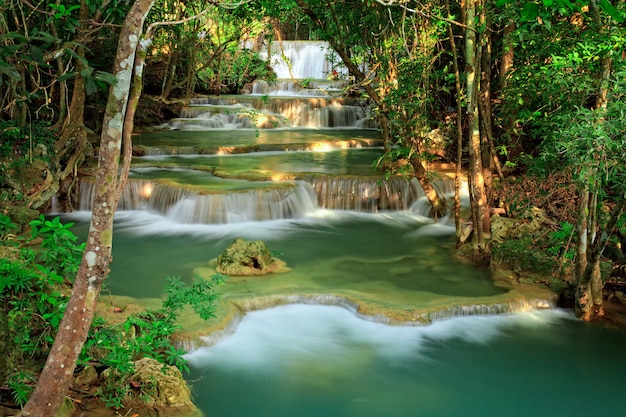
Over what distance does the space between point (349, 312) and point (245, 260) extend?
1.70 meters

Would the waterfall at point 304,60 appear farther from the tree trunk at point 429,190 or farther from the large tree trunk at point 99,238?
the large tree trunk at point 99,238

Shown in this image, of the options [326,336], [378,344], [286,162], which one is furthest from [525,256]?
[286,162]

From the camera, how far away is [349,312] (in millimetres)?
6855

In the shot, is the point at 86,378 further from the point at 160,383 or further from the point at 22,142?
the point at 22,142

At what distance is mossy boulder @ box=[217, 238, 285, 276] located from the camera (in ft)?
25.5

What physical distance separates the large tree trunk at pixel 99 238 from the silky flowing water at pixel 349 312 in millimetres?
2020

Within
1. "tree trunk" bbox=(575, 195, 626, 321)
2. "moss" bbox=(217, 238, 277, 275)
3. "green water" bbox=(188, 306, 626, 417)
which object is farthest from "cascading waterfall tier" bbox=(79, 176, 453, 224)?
"tree trunk" bbox=(575, 195, 626, 321)

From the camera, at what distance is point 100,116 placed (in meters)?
15.8

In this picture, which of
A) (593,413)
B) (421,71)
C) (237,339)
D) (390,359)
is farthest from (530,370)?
(421,71)

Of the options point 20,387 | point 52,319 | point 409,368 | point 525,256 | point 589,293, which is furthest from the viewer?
point 525,256

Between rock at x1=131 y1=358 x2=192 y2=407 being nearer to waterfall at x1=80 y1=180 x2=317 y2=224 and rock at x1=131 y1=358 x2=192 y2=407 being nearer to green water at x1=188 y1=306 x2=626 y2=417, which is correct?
green water at x1=188 y1=306 x2=626 y2=417

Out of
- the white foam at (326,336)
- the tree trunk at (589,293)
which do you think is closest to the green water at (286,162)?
the white foam at (326,336)

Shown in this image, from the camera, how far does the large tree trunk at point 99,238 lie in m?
3.16

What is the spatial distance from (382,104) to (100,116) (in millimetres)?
9316
